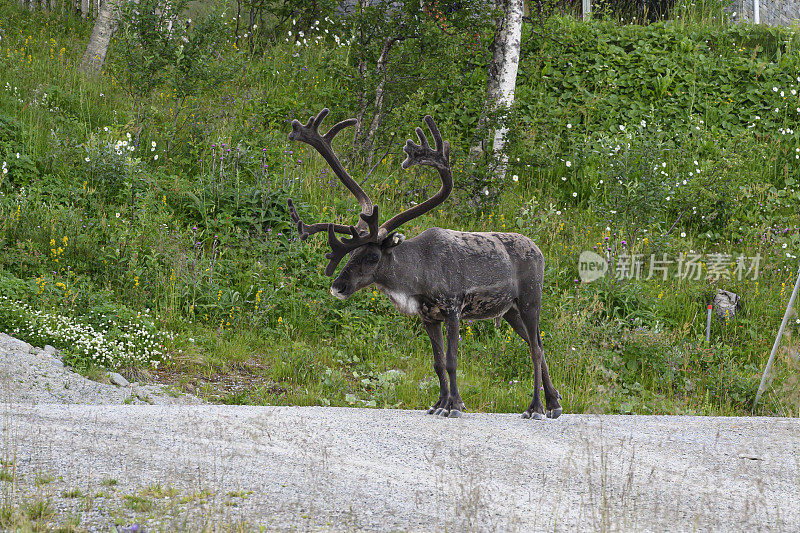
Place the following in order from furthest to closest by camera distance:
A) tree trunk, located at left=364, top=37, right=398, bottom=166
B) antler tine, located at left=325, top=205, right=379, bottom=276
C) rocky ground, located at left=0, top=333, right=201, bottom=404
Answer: tree trunk, located at left=364, top=37, right=398, bottom=166 < rocky ground, located at left=0, top=333, right=201, bottom=404 < antler tine, located at left=325, top=205, right=379, bottom=276

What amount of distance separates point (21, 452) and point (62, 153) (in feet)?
24.1

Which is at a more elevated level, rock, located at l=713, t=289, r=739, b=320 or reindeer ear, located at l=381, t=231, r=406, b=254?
reindeer ear, located at l=381, t=231, r=406, b=254

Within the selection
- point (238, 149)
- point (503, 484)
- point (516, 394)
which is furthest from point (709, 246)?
point (503, 484)

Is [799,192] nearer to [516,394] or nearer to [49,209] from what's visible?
[516,394]

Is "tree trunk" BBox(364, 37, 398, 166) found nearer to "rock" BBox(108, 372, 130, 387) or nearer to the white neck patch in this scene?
"rock" BBox(108, 372, 130, 387)

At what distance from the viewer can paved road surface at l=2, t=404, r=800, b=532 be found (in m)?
4.12

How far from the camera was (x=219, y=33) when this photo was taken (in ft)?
41.2

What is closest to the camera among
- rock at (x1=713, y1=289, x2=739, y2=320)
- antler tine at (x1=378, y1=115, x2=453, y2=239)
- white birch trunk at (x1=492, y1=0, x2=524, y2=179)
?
antler tine at (x1=378, y1=115, x2=453, y2=239)

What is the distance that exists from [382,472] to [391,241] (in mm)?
1899

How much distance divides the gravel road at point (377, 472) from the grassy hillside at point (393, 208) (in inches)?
78.5

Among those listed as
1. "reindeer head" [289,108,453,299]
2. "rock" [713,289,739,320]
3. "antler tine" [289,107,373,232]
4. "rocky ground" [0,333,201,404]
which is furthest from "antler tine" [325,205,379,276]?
"rock" [713,289,739,320]

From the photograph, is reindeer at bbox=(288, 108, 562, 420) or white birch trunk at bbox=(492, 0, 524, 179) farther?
white birch trunk at bbox=(492, 0, 524, 179)

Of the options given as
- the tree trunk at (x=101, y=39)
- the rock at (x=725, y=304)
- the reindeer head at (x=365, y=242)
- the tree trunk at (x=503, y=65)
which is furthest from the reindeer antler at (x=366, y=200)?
the tree trunk at (x=101, y=39)

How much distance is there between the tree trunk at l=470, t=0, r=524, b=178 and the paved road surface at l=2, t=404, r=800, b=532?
22.4 ft
